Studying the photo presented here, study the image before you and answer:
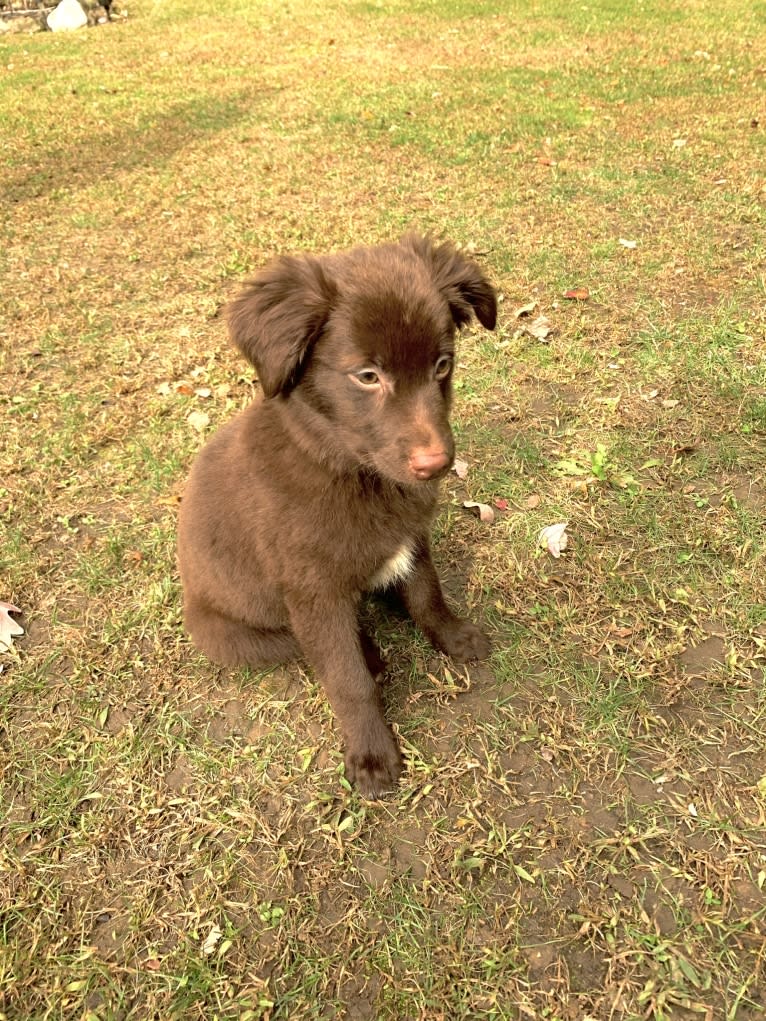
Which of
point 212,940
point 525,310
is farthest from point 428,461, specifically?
point 525,310

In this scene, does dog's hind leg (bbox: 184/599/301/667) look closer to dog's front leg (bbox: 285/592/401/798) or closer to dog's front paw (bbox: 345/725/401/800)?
dog's front leg (bbox: 285/592/401/798)

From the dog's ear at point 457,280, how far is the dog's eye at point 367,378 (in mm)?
339

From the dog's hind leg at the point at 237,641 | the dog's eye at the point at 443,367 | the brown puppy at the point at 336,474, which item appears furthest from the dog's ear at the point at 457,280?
the dog's hind leg at the point at 237,641

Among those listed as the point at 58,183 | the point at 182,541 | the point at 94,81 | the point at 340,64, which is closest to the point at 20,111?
the point at 94,81

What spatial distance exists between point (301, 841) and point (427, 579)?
3.15ft

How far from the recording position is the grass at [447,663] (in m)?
1.97

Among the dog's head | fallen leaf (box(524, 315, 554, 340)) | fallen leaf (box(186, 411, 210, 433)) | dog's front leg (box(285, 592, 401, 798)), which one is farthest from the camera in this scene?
fallen leaf (box(524, 315, 554, 340))

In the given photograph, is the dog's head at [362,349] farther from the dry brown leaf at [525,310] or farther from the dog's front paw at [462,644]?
the dry brown leaf at [525,310]

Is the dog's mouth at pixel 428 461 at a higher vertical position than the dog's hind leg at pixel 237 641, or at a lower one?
higher

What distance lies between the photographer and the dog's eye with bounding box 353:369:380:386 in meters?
1.98

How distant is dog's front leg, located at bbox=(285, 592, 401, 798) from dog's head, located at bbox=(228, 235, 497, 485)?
499 millimetres

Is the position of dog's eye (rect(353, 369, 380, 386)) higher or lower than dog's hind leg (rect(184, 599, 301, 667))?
higher

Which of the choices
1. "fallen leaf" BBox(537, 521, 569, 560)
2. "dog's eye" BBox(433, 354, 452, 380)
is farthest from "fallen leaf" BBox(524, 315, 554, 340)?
"dog's eye" BBox(433, 354, 452, 380)

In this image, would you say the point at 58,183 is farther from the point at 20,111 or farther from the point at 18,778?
the point at 18,778
